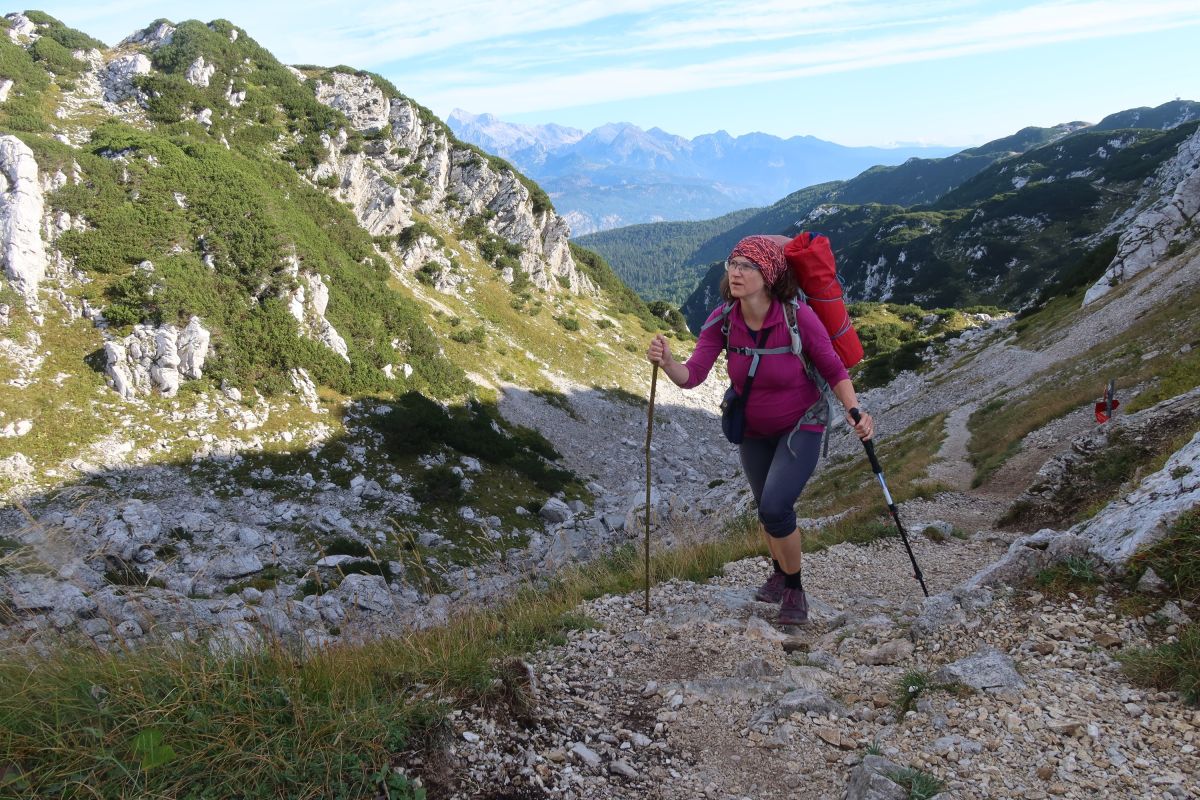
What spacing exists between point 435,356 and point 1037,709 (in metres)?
36.9

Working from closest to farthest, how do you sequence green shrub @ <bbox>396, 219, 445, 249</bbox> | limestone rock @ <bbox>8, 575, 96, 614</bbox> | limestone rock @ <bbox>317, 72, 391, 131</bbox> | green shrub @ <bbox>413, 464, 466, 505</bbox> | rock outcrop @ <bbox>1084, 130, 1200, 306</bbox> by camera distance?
limestone rock @ <bbox>8, 575, 96, 614</bbox>
green shrub @ <bbox>413, 464, 466, 505</bbox>
rock outcrop @ <bbox>1084, 130, 1200, 306</bbox>
green shrub @ <bbox>396, 219, 445, 249</bbox>
limestone rock @ <bbox>317, 72, 391, 131</bbox>

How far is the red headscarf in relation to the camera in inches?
210

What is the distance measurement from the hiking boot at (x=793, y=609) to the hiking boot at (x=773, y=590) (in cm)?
28

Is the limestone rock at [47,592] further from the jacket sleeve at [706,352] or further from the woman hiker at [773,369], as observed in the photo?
the woman hiker at [773,369]

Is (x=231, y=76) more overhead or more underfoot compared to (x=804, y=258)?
more overhead

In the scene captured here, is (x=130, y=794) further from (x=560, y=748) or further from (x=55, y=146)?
(x=55, y=146)

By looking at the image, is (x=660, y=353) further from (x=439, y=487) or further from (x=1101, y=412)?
(x=439, y=487)

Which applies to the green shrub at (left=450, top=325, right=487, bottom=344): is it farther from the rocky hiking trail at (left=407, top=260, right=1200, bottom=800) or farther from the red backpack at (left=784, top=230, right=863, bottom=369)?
the red backpack at (left=784, top=230, right=863, bottom=369)

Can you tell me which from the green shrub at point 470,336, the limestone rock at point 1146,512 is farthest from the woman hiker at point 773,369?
the green shrub at point 470,336

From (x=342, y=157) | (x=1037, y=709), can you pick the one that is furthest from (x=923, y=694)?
(x=342, y=157)

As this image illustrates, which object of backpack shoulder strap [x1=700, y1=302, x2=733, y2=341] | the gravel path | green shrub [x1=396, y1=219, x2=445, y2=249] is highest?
green shrub [x1=396, y1=219, x2=445, y2=249]

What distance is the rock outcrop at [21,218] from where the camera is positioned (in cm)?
2386

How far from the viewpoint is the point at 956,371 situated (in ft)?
130

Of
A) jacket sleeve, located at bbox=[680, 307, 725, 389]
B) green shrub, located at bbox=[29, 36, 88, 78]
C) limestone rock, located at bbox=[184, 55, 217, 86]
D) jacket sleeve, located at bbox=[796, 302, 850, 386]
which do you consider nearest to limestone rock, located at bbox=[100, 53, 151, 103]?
green shrub, located at bbox=[29, 36, 88, 78]
